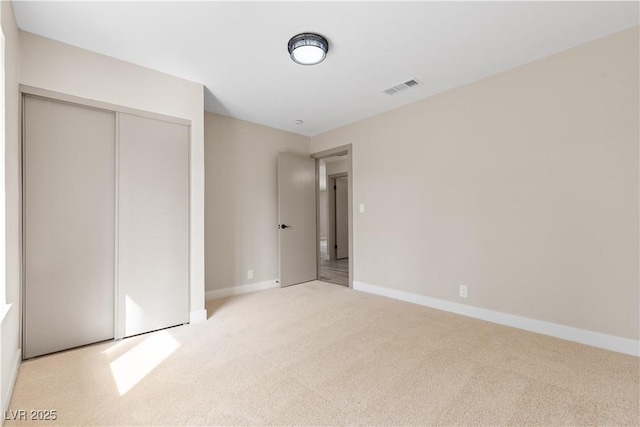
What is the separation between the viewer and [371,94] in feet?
11.1

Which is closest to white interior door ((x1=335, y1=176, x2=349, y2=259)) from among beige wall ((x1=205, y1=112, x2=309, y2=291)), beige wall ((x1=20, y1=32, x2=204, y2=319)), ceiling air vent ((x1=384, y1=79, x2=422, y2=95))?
beige wall ((x1=205, y1=112, x2=309, y2=291))

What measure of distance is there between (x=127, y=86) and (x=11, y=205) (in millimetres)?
1337

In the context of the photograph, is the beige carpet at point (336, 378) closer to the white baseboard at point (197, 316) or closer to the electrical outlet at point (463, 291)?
the white baseboard at point (197, 316)

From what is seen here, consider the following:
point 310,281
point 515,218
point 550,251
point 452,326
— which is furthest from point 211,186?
point 550,251

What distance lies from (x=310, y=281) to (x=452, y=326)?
2.41 meters

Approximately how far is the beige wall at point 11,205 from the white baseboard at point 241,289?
1.89 meters

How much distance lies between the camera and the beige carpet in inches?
61.4

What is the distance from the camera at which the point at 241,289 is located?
13.5ft

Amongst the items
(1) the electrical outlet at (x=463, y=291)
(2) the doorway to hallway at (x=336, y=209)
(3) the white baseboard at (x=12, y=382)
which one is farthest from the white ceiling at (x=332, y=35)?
(2) the doorway to hallway at (x=336, y=209)

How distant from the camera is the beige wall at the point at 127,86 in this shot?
224 centimetres

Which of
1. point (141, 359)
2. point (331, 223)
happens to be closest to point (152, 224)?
point (141, 359)

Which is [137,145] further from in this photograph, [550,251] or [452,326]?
[550,251]

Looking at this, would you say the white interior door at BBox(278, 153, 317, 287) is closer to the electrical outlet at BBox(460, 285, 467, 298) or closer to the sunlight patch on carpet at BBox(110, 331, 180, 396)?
the sunlight patch on carpet at BBox(110, 331, 180, 396)

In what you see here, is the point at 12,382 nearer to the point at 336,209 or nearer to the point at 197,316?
the point at 197,316
